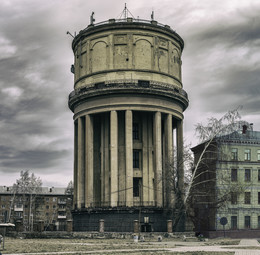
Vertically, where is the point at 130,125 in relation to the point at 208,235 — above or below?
above

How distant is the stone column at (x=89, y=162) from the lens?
55.0 meters

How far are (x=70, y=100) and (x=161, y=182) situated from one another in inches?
599

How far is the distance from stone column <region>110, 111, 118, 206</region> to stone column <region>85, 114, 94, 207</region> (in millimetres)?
3184

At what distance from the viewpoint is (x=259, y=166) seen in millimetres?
71562

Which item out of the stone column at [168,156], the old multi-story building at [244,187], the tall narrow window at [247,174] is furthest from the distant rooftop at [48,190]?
the stone column at [168,156]

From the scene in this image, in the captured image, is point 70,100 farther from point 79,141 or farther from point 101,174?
point 101,174

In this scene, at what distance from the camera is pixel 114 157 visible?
177 ft

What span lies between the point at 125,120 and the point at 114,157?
4408 millimetres

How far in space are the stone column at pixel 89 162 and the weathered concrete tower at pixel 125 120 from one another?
0.37 feet

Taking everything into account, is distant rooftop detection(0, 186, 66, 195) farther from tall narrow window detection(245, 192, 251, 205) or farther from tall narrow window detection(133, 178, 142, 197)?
tall narrow window detection(133, 178, 142, 197)

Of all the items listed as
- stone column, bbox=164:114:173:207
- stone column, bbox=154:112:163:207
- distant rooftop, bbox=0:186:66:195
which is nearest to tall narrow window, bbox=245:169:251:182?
stone column, bbox=164:114:173:207

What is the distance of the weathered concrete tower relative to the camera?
53.3 meters

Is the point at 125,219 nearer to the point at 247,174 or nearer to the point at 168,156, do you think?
the point at 168,156

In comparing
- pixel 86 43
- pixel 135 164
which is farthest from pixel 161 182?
pixel 86 43
